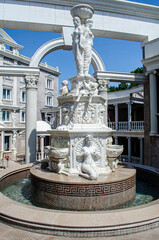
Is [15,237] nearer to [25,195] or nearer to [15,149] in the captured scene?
[25,195]

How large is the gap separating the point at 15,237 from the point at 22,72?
30.6 ft

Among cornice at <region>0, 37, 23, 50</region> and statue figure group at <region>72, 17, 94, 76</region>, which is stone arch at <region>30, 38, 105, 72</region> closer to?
statue figure group at <region>72, 17, 94, 76</region>

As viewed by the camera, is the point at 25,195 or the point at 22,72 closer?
the point at 25,195

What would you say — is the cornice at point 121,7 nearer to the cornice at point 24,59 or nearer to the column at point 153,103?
the column at point 153,103

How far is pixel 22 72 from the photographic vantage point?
1091 centimetres

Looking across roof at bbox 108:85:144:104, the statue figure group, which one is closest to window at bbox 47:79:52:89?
roof at bbox 108:85:144:104

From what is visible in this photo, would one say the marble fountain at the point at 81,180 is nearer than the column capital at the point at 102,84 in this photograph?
Yes

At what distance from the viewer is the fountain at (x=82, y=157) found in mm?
4738

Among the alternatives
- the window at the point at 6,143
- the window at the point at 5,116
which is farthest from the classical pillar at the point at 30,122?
the window at the point at 6,143

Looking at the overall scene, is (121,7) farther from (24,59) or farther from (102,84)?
(24,59)

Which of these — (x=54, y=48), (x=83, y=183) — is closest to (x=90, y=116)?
(x=83, y=183)

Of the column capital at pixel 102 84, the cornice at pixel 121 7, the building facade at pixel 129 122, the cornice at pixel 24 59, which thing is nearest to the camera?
the cornice at pixel 121 7

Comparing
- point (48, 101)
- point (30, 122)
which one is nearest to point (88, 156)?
point (30, 122)

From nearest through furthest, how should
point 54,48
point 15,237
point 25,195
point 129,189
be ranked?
1. point 15,237
2. point 129,189
3. point 25,195
4. point 54,48
